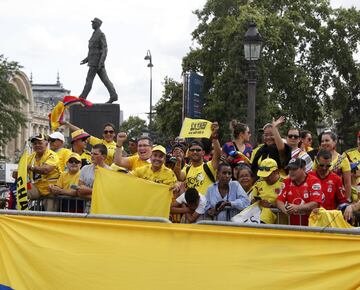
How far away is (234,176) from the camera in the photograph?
8828mm

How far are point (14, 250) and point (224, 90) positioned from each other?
34.7 m

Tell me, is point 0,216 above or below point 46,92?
below

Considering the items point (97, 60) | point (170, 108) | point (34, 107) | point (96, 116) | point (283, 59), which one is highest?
point (34, 107)

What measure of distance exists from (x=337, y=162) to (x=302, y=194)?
42.6 inches

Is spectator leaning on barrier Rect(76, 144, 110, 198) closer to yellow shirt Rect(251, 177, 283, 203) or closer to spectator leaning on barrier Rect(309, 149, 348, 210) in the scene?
yellow shirt Rect(251, 177, 283, 203)

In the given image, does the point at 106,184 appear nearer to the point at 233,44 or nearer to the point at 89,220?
the point at 89,220

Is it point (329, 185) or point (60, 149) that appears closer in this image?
point (329, 185)

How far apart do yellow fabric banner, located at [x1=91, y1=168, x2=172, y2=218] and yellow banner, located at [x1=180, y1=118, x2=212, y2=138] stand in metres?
1.64

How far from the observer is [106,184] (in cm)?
Answer: 746

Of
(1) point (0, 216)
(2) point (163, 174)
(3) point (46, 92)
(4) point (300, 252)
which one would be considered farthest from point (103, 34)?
(3) point (46, 92)

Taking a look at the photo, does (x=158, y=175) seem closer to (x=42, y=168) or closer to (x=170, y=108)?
(x=42, y=168)

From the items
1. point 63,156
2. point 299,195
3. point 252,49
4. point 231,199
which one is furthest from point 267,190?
point 252,49

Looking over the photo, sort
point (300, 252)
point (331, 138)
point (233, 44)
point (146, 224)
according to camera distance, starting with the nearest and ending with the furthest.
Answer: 1. point (300, 252)
2. point (146, 224)
3. point (331, 138)
4. point (233, 44)

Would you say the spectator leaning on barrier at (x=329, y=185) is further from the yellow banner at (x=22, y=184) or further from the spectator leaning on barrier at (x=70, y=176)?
the yellow banner at (x=22, y=184)
